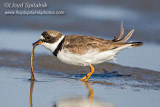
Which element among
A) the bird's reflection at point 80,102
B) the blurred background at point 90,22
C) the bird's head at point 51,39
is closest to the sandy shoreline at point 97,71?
the blurred background at point 90,22

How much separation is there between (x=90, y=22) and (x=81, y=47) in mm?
5806

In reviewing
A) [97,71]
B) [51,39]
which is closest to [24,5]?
[97,71]

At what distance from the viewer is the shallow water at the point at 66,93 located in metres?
6.39

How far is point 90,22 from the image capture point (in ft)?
44.8

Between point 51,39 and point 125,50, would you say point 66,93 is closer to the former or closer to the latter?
point 51,39

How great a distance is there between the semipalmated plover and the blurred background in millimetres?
2666

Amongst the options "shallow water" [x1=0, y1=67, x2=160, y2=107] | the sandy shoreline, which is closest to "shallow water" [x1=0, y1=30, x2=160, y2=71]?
the sandy shoreline

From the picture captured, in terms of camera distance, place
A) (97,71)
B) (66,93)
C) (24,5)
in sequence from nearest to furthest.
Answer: (66,93), (97,71), (24,5)

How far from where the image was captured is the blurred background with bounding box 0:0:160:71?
11.8 meters

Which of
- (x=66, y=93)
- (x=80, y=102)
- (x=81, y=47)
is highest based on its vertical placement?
(x=81, y=47)

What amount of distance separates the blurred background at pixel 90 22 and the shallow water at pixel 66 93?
3152 mm

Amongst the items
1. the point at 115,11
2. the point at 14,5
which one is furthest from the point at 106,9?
the point at 14,5

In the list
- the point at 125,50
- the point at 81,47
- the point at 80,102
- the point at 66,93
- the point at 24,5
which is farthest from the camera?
the point at 24,5

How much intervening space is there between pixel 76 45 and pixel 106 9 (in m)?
7.06
